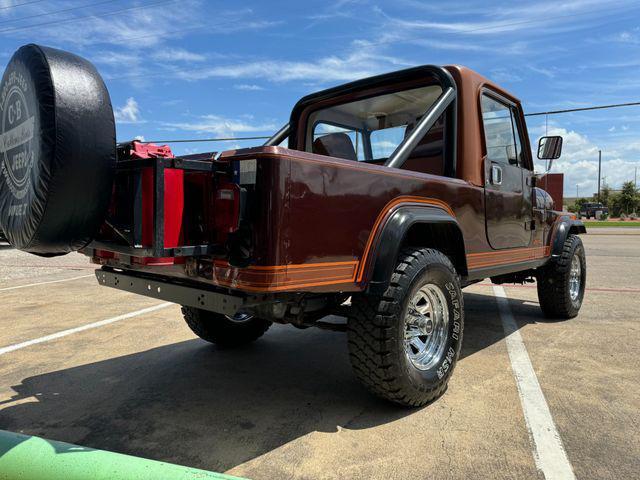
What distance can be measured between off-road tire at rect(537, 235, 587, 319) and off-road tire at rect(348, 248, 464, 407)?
2.98 m

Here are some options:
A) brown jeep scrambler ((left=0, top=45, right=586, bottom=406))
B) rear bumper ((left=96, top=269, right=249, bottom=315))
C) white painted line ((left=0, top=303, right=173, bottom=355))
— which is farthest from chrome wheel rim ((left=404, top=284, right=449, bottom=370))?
white painted line ((left=0, top=303, right=173, bottom=355))

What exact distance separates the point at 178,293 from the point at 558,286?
4369 mm

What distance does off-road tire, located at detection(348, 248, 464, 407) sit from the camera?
9.18 ft

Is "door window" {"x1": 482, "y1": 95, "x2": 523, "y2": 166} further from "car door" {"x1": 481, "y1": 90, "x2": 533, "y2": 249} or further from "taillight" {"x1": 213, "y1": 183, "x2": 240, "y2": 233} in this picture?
"taillight" {"x1": 213, "y1": 183, "x2": 240, "y2": 233}

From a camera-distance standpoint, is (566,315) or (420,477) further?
(566,315)

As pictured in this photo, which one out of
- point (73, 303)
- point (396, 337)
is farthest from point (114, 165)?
point (73, 303)

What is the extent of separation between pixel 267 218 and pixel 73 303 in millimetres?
5433

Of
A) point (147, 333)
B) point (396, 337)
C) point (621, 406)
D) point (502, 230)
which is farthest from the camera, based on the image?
point (147, 333)

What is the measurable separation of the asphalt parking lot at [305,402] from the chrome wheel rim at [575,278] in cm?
37

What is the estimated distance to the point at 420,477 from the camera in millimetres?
2301

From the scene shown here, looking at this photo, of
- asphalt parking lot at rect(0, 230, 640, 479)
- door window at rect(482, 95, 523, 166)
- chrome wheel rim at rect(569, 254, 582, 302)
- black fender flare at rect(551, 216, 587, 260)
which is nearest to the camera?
asphalt parking lot at rect(0, 230, 640, 479)

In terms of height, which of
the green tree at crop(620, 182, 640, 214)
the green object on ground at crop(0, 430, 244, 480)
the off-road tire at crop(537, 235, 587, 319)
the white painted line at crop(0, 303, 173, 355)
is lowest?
the white painted line at crop(0, 303, 173, 355)

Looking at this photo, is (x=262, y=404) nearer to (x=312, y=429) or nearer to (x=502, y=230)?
(x=312, y=429)

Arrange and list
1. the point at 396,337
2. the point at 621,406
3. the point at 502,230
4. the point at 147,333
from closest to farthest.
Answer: the point at 396,337, the point at 621,406, the point at 502,230, the point at 147,333
